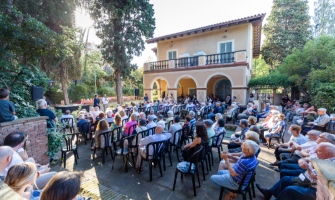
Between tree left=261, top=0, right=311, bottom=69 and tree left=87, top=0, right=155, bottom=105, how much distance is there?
45.8 feet

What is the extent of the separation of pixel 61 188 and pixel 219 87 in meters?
15.9

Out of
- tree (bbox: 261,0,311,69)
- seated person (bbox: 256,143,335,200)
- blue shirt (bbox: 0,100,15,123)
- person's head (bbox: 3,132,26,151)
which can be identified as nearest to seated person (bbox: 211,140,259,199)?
seated person (bbox: 256,143,335,200)

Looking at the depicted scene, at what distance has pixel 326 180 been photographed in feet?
4.25

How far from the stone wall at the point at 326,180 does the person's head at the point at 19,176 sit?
277 cm

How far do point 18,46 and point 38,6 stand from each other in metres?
7.33

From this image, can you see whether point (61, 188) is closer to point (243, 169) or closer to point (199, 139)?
point (243, 169)

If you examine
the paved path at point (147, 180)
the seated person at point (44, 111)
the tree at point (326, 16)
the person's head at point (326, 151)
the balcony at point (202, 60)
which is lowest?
the paved path at point (147, 180)

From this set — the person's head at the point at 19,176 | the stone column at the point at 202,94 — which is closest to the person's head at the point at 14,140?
the person's head at the point at 19,176

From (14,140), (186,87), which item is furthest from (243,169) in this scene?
(186,87)

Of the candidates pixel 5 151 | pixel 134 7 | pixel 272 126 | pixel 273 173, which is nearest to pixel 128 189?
pixel 5 151

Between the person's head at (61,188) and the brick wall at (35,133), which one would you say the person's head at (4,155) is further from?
the brick wall at (35,133)

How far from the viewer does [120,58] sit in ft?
41.1

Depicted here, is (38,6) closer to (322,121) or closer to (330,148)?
(330,148)

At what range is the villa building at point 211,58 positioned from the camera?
10953mm
